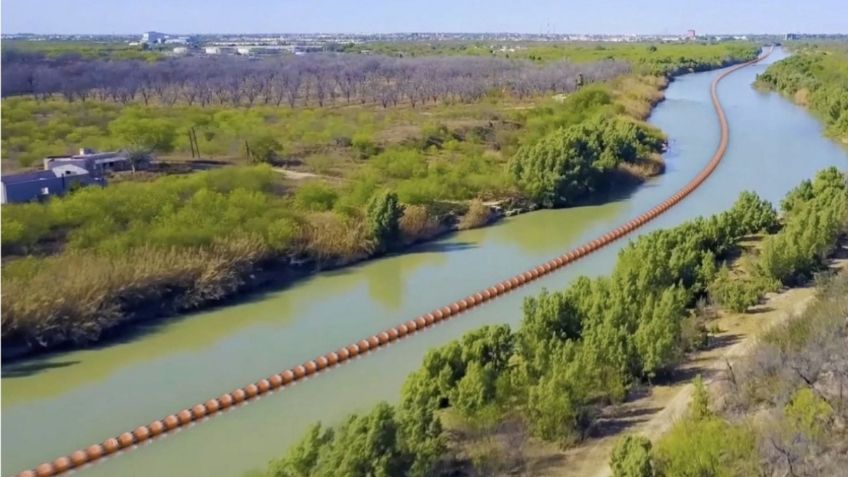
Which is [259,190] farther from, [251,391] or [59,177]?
[251,391]

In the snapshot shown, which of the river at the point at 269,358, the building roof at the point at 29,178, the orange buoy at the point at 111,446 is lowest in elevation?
the river at the point at 269,358

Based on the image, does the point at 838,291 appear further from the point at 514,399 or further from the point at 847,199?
the point at 847,199

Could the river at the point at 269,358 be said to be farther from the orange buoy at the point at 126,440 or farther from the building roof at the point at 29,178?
the building roof at the point at 29,178

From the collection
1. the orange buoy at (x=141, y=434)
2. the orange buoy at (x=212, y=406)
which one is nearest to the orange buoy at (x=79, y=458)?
the orange buoy at (x=141, y=434)

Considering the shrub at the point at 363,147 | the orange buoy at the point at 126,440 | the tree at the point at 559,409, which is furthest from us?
the shrub at the point at 363,147

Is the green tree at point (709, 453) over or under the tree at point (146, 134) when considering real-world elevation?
under

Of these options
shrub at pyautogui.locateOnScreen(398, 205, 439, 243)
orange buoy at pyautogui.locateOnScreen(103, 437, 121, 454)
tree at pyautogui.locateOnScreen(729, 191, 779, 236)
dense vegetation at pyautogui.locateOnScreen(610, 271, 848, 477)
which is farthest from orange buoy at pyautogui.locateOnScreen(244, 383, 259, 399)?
tree at pyautogui.locateOnScreen(729, 191, 779, 236)

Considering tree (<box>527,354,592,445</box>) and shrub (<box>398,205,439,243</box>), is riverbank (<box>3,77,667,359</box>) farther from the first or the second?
tree (<box>527,354,592,445</box>)
